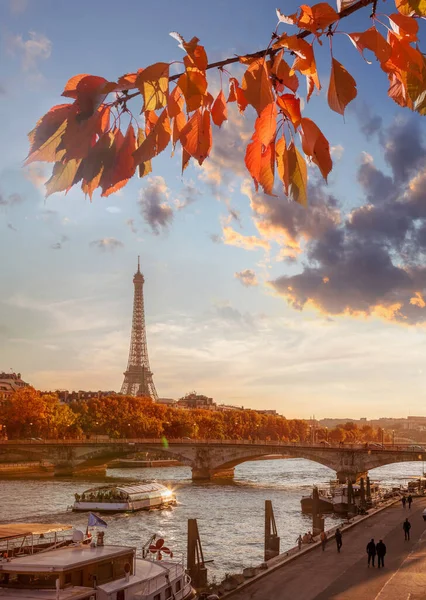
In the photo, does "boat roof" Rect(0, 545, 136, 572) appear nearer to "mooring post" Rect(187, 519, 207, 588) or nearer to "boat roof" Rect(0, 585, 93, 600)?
"boat roof" Rect(0, 585, 93, 600)

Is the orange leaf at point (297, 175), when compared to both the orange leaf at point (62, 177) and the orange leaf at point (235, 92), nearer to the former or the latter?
the orange leaf at point (235, 92)

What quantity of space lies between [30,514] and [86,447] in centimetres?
3702

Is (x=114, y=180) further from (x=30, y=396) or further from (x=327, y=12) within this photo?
(x=30, y=396)

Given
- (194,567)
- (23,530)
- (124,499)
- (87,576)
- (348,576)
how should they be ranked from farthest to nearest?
(124,499), (194,567), (348,576), (23,530), (87,576)

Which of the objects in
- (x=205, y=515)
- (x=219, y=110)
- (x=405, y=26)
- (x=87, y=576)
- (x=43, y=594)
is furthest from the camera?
(x=205, y=515)

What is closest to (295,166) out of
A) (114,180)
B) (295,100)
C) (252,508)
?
(295,100)

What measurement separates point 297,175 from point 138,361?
16577 cm

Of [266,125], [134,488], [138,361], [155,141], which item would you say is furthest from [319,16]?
[138,361]

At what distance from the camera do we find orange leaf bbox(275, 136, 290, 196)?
6.93 ft

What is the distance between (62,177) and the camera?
211cm

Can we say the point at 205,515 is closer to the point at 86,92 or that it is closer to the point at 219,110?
the point at 219,110

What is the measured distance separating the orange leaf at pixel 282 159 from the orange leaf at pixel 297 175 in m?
0.01

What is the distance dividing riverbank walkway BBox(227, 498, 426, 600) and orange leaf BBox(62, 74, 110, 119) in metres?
21.1

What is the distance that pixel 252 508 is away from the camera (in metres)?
53.5
